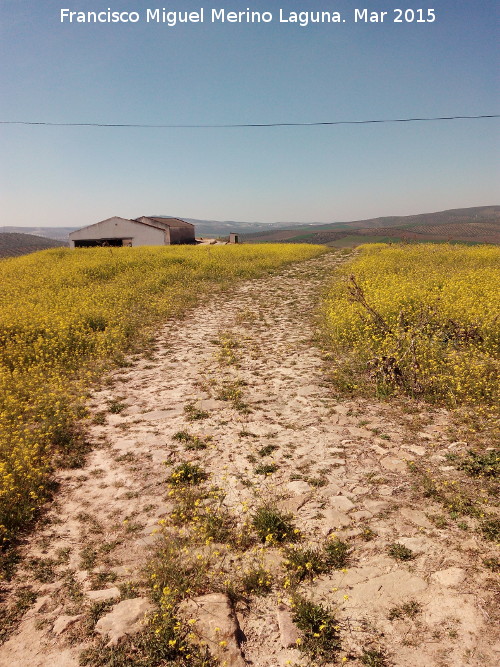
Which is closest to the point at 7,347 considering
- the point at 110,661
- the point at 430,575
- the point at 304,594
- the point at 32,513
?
the point at 32,513

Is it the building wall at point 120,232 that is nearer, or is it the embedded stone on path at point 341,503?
the embedded stone on path at point 341,503

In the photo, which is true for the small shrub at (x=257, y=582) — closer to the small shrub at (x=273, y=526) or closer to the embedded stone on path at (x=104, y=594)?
the small shrub at (x=273, y=526)

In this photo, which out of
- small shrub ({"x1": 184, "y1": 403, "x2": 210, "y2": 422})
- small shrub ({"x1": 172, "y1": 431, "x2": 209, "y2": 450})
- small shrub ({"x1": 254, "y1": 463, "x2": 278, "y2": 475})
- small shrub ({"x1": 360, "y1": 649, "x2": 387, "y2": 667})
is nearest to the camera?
small shrub ({"x1": 360, "y1": 649, "x2": 387, "y2": 667})

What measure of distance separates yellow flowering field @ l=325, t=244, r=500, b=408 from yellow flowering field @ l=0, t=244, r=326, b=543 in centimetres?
480

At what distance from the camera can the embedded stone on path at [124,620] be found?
2727 millimetres

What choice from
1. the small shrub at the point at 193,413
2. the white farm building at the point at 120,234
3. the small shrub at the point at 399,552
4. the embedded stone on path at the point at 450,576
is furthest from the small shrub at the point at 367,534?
the white farm building at the point at 120,234

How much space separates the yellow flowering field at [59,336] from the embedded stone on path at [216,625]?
6.73 ft

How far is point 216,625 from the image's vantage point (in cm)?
278

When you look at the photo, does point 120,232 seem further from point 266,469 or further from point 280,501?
point 280,501

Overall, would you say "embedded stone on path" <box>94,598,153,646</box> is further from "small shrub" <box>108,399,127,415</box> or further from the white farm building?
the white farm building

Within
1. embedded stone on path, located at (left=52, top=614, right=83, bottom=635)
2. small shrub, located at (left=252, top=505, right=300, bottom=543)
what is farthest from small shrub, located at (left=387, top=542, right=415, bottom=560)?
embedded stone on path, located at (left=52, top=614, right=83, bottom=635)

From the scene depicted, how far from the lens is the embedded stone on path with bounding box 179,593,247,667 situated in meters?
2.62

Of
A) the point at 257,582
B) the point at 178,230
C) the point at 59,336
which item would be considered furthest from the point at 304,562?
the point at 178,230

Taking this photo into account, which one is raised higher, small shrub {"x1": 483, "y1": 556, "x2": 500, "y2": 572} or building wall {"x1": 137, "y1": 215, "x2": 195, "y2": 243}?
building wall {"x1": 137, "y1": 215, "x2": 195, "y2": 243}
